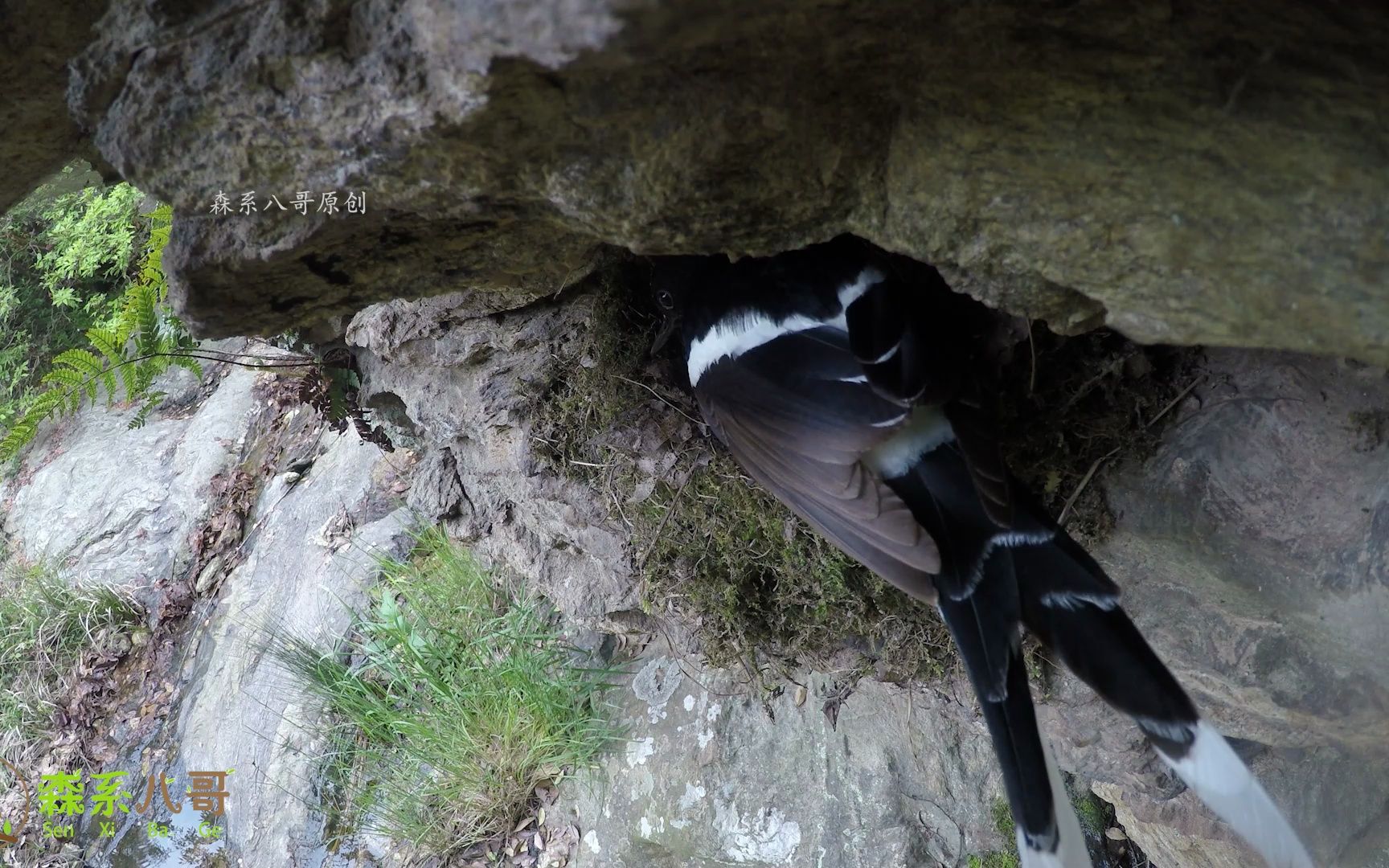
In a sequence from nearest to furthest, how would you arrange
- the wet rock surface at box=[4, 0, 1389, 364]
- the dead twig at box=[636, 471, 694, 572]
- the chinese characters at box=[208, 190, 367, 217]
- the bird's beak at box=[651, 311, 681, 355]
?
the wet rock surface at box=[4, 0, 1389, 364]
the chinese characters at box=[208, 190, 367, 217]
the bird's beak at box=[651, 311, 681, 355]
the dead twig at box=[636, 471, 694, 572]

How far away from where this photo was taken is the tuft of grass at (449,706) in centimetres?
399

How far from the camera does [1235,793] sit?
1.66 meters

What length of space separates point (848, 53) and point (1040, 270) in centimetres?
42

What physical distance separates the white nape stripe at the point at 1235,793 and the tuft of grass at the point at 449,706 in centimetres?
256

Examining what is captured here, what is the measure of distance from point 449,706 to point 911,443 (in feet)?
9.39

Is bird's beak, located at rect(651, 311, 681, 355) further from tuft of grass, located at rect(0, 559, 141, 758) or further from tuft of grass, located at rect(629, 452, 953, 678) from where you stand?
tuft of grass, located at rect(0, 559, 141, 758)

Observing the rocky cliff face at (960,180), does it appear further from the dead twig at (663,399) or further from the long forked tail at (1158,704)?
the dead twig at (663,399)

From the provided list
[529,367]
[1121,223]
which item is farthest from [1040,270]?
[529,367]

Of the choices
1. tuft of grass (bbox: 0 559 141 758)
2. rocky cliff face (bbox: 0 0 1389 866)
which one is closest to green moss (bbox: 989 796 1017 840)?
rocky cliff face (bbox: 0 0 1389 866)

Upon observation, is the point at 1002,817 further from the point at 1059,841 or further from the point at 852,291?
the point at 852,291

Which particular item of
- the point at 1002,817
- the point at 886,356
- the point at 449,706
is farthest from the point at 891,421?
the point at 449,706

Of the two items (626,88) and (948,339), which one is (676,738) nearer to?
(948,339)

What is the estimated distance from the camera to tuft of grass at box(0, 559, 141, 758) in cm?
572

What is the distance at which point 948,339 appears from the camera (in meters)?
1.99
